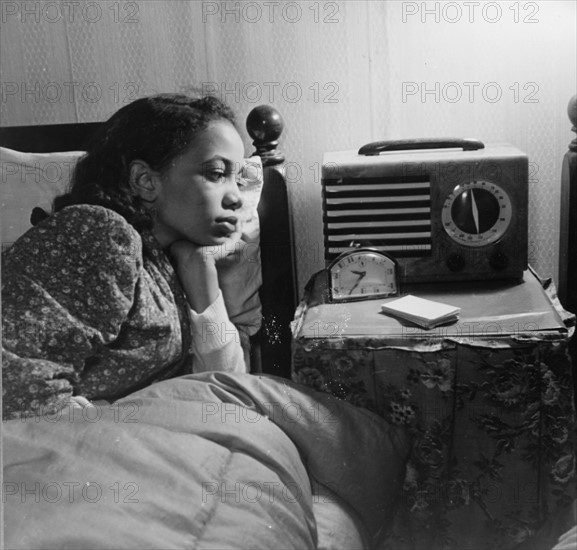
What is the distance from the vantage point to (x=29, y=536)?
90cm

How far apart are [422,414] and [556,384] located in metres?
0.21

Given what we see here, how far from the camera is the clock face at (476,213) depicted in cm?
136

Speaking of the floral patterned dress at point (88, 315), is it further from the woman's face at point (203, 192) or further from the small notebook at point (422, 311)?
the small notebook at point (422, 311)

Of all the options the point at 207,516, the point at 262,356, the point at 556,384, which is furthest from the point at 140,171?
the point at 556,384

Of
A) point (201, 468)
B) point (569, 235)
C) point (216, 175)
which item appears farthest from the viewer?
point (569, 235)

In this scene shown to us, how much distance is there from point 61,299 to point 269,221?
414 millimetres

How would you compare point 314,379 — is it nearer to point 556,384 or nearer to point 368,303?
point 368,303

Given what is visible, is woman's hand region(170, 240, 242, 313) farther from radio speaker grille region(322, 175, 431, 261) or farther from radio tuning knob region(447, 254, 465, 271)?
radio tuning knob region(447, 254, 465, 271)

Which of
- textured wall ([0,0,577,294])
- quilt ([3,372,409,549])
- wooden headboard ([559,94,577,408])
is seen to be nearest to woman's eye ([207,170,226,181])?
textured wall ([0,0,577,294])

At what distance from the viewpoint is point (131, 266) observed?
127cm

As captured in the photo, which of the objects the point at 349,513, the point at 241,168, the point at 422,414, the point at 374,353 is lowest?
the point at 349,513

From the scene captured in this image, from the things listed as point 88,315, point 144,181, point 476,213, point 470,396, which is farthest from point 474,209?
point 88,315

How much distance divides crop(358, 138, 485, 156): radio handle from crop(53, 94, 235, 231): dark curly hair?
0.28 m

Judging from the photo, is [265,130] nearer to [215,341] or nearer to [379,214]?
[379,214]
